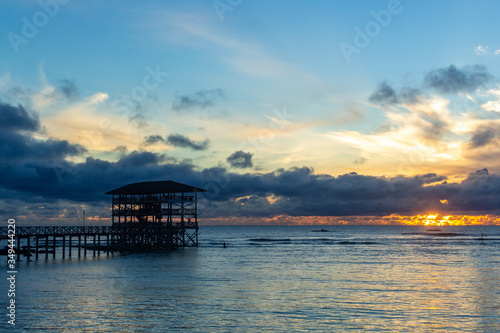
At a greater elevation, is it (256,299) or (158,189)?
(158,189)

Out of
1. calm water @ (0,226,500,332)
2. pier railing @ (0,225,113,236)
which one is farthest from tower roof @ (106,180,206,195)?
calm water @ (0,226,500,332)

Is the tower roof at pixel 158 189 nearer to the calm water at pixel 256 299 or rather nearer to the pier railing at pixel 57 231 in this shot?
the pier railing at pixel 57 231

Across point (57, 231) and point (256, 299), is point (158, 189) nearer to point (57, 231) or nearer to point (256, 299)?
point (57, 231)

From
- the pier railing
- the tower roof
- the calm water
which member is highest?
the tower roof

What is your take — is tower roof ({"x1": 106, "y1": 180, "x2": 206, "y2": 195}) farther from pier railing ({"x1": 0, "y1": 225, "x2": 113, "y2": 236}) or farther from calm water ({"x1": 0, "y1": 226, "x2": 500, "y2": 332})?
calm water ({"x1": 0, "y1": 226, "x2": 500, "y2": 332})

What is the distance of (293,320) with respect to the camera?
26.4 meters

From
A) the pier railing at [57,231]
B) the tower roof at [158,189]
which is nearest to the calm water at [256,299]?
the pier railing at [57,231]

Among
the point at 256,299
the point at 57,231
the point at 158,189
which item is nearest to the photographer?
the point at 256,299

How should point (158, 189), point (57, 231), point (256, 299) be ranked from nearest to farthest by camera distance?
point (256, 299), point (57, 231), point (158, 189)

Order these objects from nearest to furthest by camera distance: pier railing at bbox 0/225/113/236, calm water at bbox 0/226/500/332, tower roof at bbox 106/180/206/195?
calm water at bbox 0/226/500/332 < pier railing at bbox 0/225/113/236 < tower roof at bbox 106/180/206/195

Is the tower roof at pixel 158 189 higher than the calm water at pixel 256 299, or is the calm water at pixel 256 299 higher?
the tower roof at pixel 158 189

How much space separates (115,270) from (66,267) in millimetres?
8228

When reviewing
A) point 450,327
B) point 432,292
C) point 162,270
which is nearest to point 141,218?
point 162,270

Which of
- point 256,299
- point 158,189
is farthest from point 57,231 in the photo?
point 256,299
